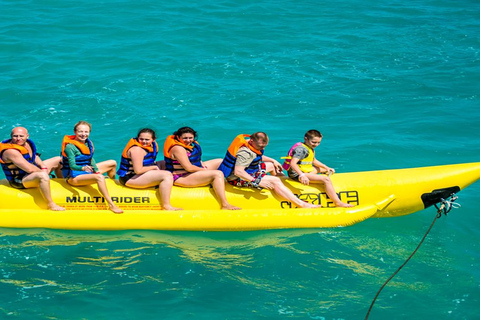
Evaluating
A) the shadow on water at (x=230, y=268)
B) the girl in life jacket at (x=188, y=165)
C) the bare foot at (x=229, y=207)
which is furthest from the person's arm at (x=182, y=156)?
the shadow on water at (x=230, y=268)

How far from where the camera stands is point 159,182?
7.26 metres

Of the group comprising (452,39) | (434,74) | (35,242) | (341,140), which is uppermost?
(452,39)

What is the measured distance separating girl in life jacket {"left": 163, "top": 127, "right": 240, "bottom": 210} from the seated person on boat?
196mm

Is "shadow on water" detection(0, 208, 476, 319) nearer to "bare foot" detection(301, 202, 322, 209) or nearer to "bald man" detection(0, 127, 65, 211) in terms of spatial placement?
"bare foot" detection(301, 202, 322, 209)

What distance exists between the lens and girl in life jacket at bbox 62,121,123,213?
7.05 meters

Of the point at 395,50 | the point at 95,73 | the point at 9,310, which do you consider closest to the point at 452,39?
the point at 395,50

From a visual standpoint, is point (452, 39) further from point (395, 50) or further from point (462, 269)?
point (462, 269)

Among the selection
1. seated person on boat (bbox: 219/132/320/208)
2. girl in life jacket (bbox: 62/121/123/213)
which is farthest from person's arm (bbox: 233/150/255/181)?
girl in life jacket (bbox: 62/121/123/213)

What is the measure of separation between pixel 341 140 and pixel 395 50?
495 centimetres

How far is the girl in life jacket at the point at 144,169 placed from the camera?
7176mm

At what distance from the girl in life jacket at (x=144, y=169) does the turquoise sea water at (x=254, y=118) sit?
605 millimetres

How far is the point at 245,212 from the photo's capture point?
7.27 metres

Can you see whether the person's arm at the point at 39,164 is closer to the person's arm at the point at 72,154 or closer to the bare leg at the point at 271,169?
the person's arm at the point at 72,154

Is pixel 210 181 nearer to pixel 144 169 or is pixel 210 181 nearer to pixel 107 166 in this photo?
pixel 144 169
